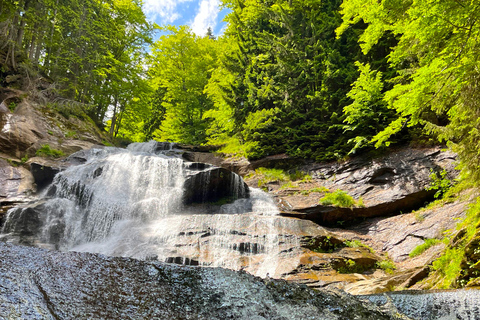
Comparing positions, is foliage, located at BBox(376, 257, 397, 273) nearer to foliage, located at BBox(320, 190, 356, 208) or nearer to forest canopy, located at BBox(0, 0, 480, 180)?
foliage, located at BBox(320, 190, 356, 208)

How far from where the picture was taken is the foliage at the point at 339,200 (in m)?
10.6

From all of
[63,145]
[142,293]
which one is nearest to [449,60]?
[142,293]

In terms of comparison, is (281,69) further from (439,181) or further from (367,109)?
(439,181)

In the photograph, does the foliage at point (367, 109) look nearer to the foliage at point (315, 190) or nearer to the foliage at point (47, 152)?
the foliage at point (315, 190)

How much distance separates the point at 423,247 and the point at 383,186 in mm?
3639

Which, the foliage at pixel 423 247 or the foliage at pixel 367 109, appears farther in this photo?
the foliage at pixel 367 109

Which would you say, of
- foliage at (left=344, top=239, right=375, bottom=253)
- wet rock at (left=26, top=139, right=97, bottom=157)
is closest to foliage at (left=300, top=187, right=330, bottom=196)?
foliage at (left=344, top=239, right=375, bottom=253)

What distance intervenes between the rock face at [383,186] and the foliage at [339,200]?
180 mm

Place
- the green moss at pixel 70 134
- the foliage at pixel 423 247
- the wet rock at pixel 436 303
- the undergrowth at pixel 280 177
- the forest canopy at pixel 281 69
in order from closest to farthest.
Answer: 1. the wet rock at pixel 436 303
2. the forest canopy at pixel 281 69
3. the foliage at pixel 423 247
4. the undergrowth at pixel 280 177
5. the green moss at pixel 70 134

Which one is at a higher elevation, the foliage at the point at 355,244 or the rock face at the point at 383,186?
the rock face at the point at 383,186

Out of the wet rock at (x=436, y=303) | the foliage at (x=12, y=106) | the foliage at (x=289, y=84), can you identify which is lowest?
the wet rock at (x=436, y=303)

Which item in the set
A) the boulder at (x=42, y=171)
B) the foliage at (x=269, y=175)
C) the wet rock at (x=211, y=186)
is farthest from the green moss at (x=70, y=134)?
the foliage at (x=269, y=175)

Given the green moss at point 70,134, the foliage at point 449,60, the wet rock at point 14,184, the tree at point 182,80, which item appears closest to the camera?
the foliage at point 449,60

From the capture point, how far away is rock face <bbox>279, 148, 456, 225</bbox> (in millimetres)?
10047
